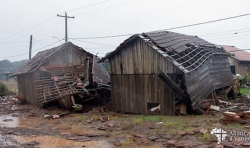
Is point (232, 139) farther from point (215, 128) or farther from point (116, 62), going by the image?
point (116, 62)

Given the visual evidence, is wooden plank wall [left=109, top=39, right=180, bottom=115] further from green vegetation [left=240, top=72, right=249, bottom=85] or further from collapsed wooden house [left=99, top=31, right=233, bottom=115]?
green vegetation [left=240, top=72, right=249, bottom=85]

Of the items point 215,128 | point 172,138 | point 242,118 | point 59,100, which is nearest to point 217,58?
point 242,118

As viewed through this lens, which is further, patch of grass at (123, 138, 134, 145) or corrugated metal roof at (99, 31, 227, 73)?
corrugated metal roof at (99, 31, 227, 73)

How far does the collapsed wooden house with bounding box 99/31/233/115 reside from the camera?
41.7ft

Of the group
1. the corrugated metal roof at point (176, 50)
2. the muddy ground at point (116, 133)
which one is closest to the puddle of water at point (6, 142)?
the muddy ground at point (116, 133)

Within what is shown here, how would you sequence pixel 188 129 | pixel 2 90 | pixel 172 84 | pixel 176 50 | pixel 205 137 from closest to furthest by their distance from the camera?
pixel 205 137, pixel 188 129, pixel 172 84, pixel 176 50, pixel 2 90

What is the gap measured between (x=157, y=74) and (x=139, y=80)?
52.0 inches

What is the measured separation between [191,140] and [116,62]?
26.5ft

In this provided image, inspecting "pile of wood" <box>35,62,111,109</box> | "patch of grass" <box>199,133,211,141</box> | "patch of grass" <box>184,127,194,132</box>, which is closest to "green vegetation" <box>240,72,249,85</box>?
"pile of wood" <box>35,62,111,109</box>

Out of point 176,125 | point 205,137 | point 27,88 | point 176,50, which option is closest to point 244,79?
point 176,50

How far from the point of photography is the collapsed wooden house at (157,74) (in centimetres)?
1272

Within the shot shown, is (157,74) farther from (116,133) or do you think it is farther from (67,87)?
(67,87)

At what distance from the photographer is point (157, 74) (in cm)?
1343

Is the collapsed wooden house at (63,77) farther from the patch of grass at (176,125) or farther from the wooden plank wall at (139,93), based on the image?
the patch of grass at (176,125)
